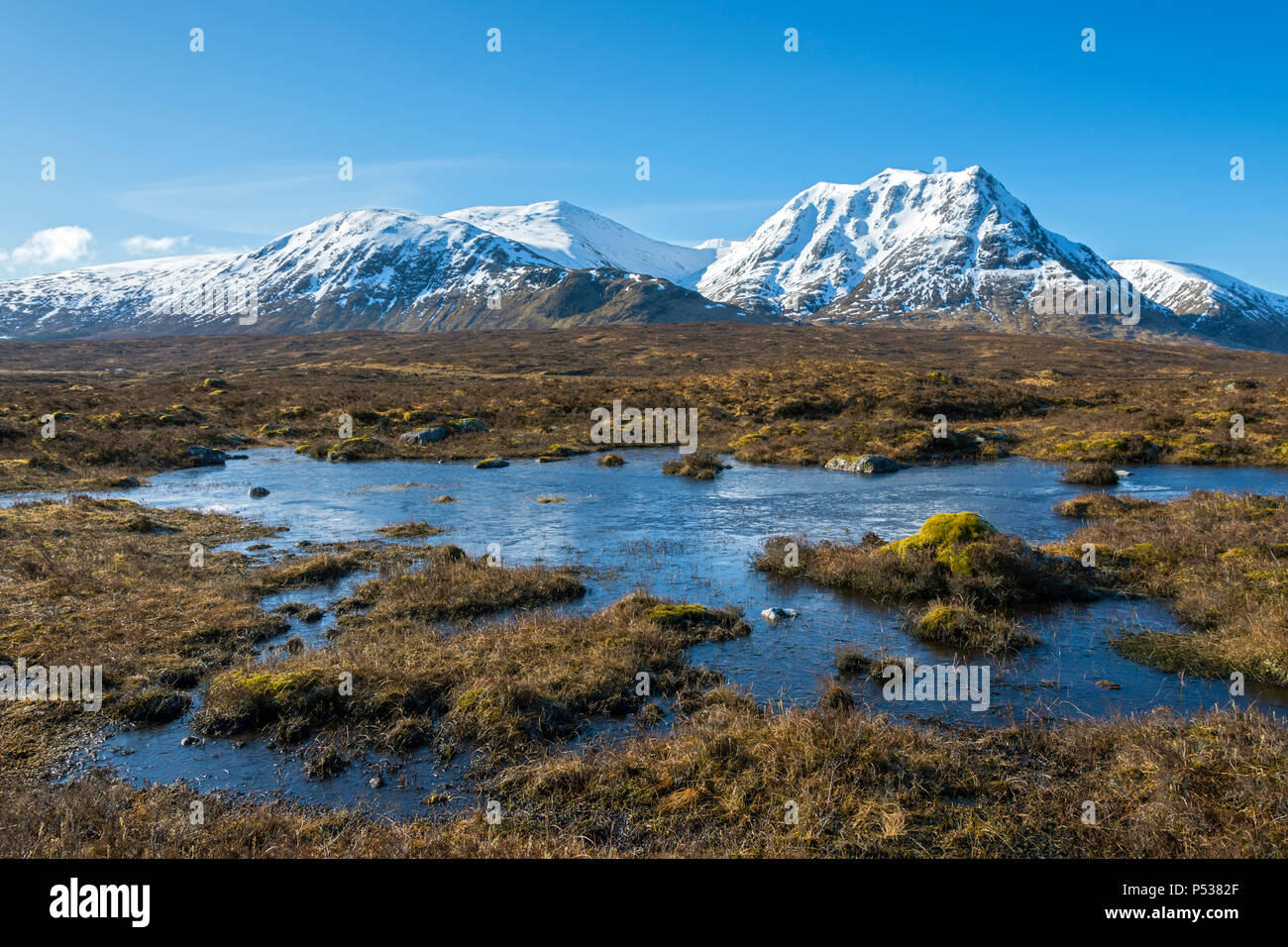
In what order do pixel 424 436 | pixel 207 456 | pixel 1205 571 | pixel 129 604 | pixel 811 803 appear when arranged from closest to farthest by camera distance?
1. pixel 811 803
2. pixel 129 604
3. pixel 1205 571
4. pixel 207 456
5. pixel 424 436

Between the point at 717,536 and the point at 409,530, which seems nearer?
the point at 717,536

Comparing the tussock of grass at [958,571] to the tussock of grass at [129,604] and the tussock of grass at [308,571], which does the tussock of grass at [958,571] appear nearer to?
the tussock of grass at [308,571]

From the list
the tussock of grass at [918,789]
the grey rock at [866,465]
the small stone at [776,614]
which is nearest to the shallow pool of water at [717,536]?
the small stone at [776,614]

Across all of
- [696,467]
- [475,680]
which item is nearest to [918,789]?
[475,680]

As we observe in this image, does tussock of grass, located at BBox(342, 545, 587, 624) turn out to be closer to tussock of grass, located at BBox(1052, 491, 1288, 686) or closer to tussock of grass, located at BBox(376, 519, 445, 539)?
tussock of grass, located at BBox(376, 519, 445, 539)

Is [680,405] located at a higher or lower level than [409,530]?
higher

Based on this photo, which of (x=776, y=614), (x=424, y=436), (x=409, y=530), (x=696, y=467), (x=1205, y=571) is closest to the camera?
(x=776, y=614)

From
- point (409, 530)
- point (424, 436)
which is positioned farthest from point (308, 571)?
point (424, 436)

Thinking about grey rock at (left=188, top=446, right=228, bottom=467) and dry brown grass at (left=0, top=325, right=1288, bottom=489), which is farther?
grey rock at (left=188, top=446, right=228, bottom=467)

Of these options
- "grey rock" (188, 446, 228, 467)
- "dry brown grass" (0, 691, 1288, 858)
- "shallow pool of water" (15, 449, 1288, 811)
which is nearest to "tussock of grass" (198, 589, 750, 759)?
"shallow pool of water" (15, 449, 1288, 811)

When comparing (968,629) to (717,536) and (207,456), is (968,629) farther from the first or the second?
(207,456)

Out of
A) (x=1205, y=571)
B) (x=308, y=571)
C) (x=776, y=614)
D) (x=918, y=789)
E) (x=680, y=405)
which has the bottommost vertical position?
(x=918, y=789)
